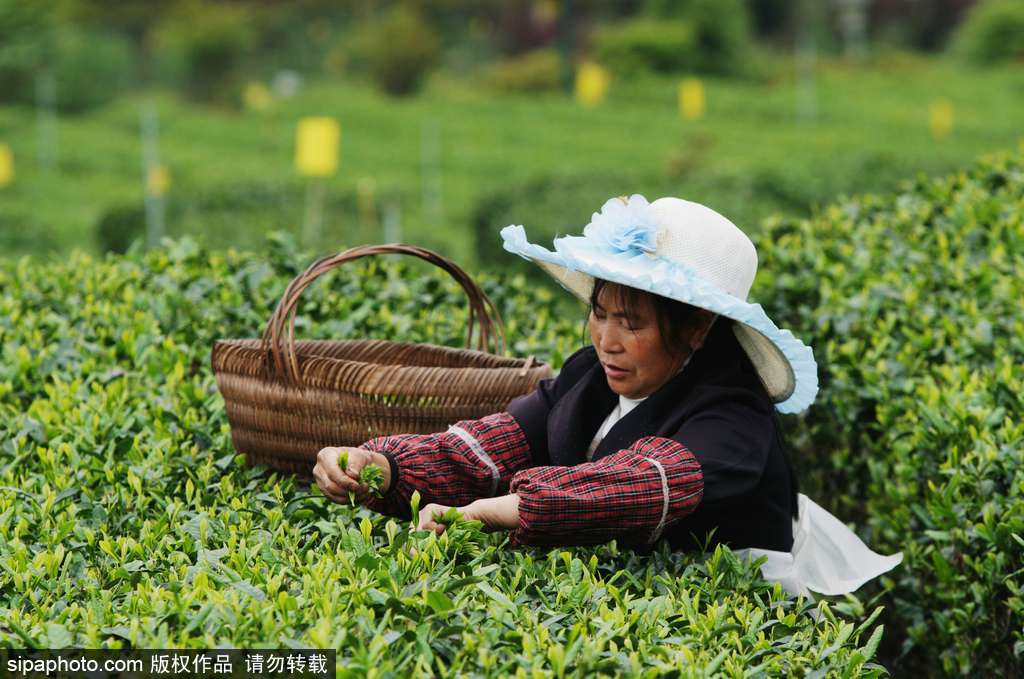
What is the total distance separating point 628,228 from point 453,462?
576 mm

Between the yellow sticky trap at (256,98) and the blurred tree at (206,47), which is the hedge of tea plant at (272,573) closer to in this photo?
the yellow sticky trap at (256,98)

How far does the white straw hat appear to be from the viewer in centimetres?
233

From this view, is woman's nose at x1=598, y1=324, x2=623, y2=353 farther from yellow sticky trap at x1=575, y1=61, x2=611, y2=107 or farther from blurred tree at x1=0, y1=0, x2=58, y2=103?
blurred tree at x1=0, y1=0, x2=58, y2=103

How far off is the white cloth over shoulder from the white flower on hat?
0.64 m

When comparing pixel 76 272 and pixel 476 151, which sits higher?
pixel 76 272

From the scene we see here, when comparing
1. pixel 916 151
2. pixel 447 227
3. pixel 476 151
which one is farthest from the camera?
pixel 476 151

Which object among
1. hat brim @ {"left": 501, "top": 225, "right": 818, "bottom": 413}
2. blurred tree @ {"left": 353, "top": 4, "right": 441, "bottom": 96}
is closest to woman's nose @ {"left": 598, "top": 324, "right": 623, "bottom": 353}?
hat brim @ {"left": 501, "top": 225, "right": 818, "bottom": 413}

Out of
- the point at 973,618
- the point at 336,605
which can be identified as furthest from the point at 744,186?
the point at 336,605

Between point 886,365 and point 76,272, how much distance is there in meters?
2.65

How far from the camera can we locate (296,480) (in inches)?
113

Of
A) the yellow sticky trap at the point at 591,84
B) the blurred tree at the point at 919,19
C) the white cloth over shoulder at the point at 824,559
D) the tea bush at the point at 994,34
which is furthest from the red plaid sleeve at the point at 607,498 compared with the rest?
the blurred tree at the point at 919,19

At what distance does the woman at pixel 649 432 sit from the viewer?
2.24m

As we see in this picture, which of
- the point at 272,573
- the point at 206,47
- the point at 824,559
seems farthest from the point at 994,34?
the point at 272,573

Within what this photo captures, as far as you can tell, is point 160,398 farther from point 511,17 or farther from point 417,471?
point 511,17
